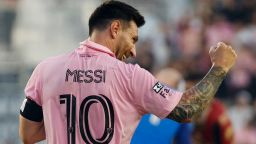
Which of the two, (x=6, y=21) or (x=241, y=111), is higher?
(x=6, y=21)

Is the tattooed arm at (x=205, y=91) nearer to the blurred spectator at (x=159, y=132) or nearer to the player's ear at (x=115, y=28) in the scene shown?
the player's ear at (x=115, y=28)

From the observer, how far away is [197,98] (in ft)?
16.9

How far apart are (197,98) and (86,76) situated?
0.62 meters

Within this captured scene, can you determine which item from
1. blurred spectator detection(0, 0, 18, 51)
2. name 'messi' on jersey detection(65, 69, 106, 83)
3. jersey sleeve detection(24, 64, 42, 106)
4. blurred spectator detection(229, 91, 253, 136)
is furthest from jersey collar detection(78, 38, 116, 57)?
blurred spectator detection(0, 0, 18, 51)

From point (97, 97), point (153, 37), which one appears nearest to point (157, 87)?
point (97, 97)

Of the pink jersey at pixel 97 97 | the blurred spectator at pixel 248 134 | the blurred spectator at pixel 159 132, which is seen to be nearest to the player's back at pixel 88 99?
the pink jersey at pixel 97 97

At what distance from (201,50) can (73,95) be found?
9126 mm

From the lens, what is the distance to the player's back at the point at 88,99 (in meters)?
5.11

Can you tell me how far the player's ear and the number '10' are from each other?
39 centimetres

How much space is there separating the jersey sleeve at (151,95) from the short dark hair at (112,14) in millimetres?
354

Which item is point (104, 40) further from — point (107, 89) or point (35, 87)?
point (35, 87)

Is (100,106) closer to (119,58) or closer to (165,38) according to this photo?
(119,58)

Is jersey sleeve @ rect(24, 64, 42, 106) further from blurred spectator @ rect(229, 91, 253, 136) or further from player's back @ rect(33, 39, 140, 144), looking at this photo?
blurred spectator @ rect(229, 91, 253, 136)

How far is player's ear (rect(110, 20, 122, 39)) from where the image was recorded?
207 inches
